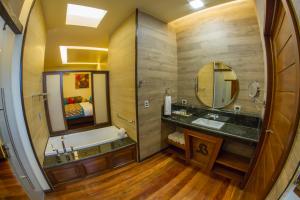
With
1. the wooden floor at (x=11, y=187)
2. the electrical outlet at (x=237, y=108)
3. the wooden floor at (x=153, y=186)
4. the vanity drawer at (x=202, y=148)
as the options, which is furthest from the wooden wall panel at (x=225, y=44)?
the wooden floor at (x=11, y=187)

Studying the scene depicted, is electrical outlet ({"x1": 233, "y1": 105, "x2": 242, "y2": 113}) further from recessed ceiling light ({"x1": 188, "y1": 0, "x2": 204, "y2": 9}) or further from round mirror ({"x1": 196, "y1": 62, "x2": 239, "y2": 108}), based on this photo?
recessed ceiling light ({"x1": 188, "y1": 0, "x2": 204, "y2": 9})

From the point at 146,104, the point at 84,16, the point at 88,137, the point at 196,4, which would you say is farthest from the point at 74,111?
the point at 196,4

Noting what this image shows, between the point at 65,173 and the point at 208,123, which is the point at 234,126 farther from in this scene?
the point at 65,173

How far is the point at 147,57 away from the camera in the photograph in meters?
2.14

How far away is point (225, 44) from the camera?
81.5 inches

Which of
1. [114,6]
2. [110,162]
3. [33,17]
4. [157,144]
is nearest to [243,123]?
[157,144]

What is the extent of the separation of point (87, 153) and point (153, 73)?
1.75 metres

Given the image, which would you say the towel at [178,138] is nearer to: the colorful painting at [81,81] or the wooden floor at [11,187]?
the wooden floor at [11,187]

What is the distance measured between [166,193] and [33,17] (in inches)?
110

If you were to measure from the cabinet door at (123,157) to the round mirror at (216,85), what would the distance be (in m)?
1.66

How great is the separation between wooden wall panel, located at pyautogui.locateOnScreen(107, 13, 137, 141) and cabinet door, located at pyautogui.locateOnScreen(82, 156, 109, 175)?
0.62 metres

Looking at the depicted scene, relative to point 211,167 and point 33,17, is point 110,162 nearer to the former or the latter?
point 211,167

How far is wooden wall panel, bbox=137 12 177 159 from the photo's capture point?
2.10m

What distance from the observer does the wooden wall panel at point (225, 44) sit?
5.97ft
